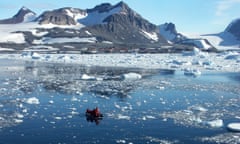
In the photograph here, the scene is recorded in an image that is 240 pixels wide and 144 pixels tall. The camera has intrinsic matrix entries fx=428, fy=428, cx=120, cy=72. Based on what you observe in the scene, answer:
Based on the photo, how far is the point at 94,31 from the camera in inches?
4911

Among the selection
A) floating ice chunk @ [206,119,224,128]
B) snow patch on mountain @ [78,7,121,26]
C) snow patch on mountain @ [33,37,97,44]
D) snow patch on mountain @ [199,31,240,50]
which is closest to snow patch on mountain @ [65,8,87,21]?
snow patch on mountain @ [78,7,121,26]

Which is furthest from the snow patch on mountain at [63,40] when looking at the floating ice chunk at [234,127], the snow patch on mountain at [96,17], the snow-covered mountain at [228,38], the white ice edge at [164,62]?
the floating ice chunk at [234,127]

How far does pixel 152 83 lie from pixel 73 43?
7818 centimetres

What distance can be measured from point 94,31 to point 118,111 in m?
110

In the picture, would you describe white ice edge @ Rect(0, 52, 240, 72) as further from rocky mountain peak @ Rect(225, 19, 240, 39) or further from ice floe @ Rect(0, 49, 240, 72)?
rocky mountain peak @ Rect(225, 19, 240, 39)

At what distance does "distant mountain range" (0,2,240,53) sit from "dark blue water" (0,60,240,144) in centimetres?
7003

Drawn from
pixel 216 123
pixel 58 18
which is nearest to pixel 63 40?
pixel 58 18

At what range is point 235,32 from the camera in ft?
483

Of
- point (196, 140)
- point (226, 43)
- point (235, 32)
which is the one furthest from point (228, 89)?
point (235, 32)

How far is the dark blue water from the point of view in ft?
40.0

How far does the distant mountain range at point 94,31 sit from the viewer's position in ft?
338

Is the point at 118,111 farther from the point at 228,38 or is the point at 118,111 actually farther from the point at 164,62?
the point at 228,38

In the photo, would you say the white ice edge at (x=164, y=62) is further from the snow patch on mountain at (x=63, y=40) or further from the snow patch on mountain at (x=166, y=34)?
the snow patch on mountain at (x=166, y=34)

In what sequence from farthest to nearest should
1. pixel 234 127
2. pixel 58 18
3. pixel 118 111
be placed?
pixel 58 18, pixel 118 111, pixel 234 127
